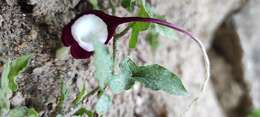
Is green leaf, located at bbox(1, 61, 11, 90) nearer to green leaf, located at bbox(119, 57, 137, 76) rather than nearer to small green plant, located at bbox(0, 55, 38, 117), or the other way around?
small green plant, located at bbox(0, 55, 38, 117)

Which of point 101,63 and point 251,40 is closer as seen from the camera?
point 101,63

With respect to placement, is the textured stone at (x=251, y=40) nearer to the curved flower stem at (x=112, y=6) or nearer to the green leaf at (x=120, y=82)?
the curved flower stem at (x=112, y=6)

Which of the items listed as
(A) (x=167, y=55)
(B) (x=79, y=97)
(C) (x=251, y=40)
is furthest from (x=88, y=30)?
(C) (x=251, y=40)

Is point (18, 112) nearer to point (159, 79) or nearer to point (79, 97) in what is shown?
point (79, 97)

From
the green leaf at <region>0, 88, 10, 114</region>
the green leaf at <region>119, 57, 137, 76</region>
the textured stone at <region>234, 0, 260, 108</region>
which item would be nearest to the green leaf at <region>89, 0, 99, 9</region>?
the green leaf at <region>119, 57, 137, 76</region>

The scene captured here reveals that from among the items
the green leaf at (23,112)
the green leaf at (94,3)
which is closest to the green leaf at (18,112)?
the green leaf at (23,112)

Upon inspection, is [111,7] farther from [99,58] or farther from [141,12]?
[99,58]
